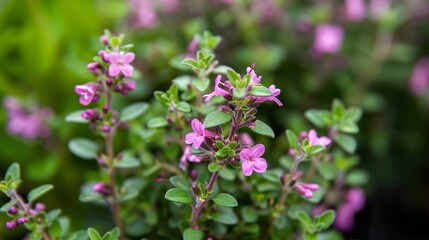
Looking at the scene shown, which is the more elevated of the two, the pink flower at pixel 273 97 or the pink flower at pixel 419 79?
the pink flower at pixel 419 79

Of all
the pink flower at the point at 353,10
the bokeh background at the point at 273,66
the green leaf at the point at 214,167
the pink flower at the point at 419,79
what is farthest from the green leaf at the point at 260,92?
the pink flower at the point at 419,79

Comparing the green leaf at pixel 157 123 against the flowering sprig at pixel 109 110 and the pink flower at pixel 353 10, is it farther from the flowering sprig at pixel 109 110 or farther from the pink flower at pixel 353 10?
the pink flower at pixel 353 10

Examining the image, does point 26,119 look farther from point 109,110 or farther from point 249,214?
point 249,214

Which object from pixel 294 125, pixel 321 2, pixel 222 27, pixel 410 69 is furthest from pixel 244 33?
pixel 410 69

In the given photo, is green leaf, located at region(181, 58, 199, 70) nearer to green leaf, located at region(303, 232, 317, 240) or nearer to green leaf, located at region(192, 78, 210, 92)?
green leaf, located at region(192, 78, 210, 92)

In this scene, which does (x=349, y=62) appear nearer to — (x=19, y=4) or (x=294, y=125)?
(x=294, y=125)
